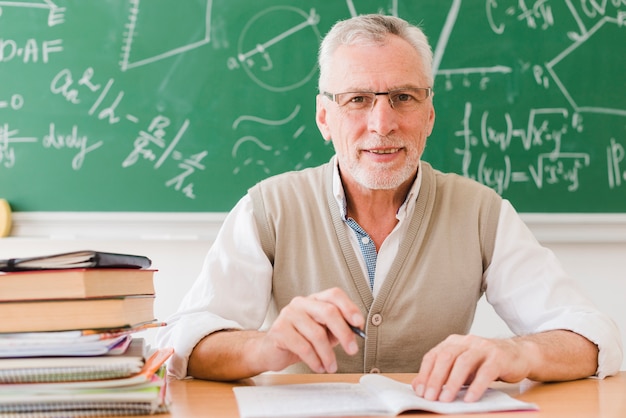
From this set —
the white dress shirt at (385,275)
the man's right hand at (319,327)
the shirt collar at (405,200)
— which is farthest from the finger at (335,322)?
the shirt collar at (405,200)

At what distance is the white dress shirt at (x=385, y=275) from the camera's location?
1.71 metres

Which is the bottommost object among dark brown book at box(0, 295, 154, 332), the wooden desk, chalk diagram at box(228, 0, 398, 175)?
the wooden desk

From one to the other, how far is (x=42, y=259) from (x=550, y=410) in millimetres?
781

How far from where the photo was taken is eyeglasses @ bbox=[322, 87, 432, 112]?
6.34 ft

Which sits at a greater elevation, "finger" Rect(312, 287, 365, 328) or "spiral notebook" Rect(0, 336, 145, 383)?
"finger" Rect(312, 287, 365, 328)

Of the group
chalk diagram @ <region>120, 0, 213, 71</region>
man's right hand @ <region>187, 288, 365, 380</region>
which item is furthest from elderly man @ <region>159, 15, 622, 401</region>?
chalk diagram @ <region>120, 0, 213, 71</region>

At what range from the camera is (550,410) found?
1.23 m

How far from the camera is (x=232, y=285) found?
1.86 meters

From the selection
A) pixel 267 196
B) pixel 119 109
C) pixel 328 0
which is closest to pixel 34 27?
pixel 119 109

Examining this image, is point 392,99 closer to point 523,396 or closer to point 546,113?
point 523,396

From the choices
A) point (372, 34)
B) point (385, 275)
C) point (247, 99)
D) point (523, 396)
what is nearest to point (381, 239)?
point (385, 275)

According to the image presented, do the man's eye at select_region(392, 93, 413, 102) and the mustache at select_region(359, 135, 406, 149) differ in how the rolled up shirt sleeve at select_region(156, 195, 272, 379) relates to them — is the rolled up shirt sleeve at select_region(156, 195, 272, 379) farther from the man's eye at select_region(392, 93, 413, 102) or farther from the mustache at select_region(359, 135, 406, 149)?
the man's eye at select_region(392, 93, 413, 102)

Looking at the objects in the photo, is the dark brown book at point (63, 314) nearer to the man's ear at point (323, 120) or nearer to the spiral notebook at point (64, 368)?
the spiral notebook at point (64, 368)

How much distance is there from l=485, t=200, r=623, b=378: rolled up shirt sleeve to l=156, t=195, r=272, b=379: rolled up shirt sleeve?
555mm
